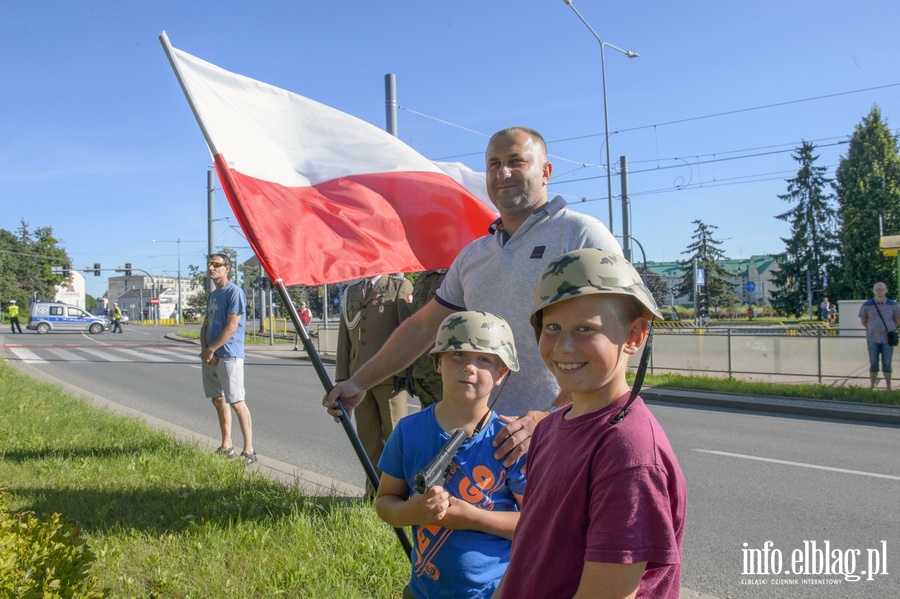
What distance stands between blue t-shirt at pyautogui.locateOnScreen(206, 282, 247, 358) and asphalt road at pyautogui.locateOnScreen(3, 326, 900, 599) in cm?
123

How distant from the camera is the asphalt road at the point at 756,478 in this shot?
4.45 m

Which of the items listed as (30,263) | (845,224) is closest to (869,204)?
(845,224)

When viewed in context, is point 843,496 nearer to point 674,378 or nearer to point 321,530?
point 321,530

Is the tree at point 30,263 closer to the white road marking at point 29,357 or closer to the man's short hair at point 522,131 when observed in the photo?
the white road marking at point 29,357

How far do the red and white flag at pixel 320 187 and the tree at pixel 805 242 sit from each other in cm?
5843

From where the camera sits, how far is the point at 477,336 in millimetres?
2320

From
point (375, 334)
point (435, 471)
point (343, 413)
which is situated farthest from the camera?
point (375, 334)

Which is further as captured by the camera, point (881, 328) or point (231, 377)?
point (881, 328)

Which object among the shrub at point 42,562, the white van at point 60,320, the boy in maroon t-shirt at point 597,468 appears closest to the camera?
the boy in maroon t-shirt at point 597,468

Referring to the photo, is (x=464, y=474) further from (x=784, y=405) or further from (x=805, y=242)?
(x=805, y=242)

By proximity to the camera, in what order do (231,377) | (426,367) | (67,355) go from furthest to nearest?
1. (67,355)
2. (231,377)
3. (426,367)

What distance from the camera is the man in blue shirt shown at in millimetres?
6695

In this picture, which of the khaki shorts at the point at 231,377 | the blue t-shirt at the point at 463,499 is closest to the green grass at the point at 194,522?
the khaki shorts at the point at 231,377

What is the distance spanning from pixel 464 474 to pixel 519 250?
84cm
